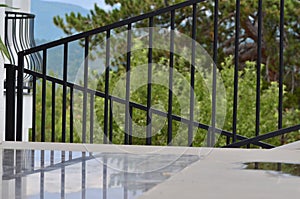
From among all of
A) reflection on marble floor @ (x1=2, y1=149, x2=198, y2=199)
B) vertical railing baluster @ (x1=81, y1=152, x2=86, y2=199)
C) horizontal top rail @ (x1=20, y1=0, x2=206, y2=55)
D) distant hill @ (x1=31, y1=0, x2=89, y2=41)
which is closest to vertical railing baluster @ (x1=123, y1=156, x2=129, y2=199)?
reflection on marble floor @ (x1=2, y1=149, x2=198, y2=199)

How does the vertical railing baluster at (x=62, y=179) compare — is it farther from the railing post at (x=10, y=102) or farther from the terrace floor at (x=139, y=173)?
the railing post at (x=10, y=102)

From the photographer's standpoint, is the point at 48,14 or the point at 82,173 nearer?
the point at 82,173

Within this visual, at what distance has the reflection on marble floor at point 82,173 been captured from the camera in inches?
68.8

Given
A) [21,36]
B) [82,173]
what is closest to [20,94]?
[82,173]

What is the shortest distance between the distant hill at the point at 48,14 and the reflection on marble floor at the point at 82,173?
8.07m

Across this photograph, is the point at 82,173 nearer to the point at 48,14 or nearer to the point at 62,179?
the point at 62,179

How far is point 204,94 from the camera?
839 cm

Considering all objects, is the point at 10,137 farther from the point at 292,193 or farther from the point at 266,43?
the point at 266,43

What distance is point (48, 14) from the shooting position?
11.2m

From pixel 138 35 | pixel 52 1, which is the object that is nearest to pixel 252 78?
pixel 138 35

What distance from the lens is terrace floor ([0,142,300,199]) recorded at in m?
1.76

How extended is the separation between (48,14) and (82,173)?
30.8ft

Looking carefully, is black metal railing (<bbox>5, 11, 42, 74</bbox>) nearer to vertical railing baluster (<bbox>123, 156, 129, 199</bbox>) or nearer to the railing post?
the railing post

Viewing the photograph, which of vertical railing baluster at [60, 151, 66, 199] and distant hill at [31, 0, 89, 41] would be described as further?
distant hill at [31, 0, 89, 41]
